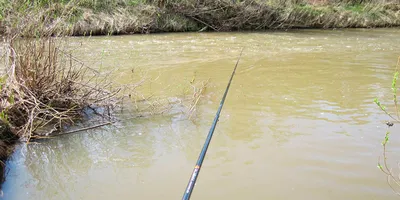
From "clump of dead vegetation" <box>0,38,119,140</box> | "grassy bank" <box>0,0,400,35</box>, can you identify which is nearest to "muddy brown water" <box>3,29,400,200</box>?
"clump of dead vegetation" <box>0,38,119,140</box>

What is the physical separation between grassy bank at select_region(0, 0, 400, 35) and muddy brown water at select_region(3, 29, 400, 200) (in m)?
6.35

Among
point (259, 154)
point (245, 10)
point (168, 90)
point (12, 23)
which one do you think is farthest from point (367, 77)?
point (245, 10)

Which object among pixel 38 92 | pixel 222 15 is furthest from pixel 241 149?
pixel 222 15

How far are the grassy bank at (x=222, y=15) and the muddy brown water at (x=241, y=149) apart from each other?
6353 millimetres

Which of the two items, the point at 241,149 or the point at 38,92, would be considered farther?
the point at 38,92

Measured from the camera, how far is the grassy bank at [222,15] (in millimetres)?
11516

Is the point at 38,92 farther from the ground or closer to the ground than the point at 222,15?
farther from the ground

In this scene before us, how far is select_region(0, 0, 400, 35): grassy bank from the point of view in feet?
37.8

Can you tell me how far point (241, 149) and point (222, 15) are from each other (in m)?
11.1

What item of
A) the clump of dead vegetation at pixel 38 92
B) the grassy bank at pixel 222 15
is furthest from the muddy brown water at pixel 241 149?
the grassy bank at pixel 222 15

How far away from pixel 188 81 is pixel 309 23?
10967 millimetres

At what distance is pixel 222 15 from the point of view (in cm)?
1365

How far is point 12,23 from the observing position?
3.66 metres

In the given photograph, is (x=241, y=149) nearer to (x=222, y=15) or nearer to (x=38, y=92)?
(x=38, y=92)
